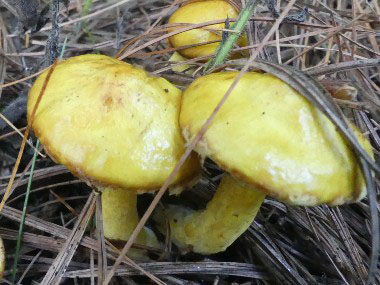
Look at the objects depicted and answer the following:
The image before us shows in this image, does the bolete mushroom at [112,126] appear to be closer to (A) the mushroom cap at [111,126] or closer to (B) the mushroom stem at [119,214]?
(A) the mushroom cap at [111,126]

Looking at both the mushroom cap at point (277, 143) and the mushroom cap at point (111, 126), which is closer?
the mushroom cap at point (277, 143)

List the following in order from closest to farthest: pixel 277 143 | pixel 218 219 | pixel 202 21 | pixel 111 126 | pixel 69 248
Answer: pixel 277 143 < pixel 111 126 < pixel 218 219 < pixel 69 248 < pixel 202 21

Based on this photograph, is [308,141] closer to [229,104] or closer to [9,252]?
[229,104]

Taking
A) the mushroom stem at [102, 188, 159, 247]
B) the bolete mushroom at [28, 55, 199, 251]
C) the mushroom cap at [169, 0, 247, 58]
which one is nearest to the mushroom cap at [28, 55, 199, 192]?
the bolete mushroom at [28, 55, 199, 251]

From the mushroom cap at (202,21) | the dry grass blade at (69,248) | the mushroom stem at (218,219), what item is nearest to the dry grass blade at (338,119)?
the mushroom stem at (218,219)

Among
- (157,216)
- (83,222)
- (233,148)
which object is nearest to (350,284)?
(157,216)

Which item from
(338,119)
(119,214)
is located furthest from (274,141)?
(119,214)

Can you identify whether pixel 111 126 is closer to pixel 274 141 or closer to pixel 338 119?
pixel 274 141
